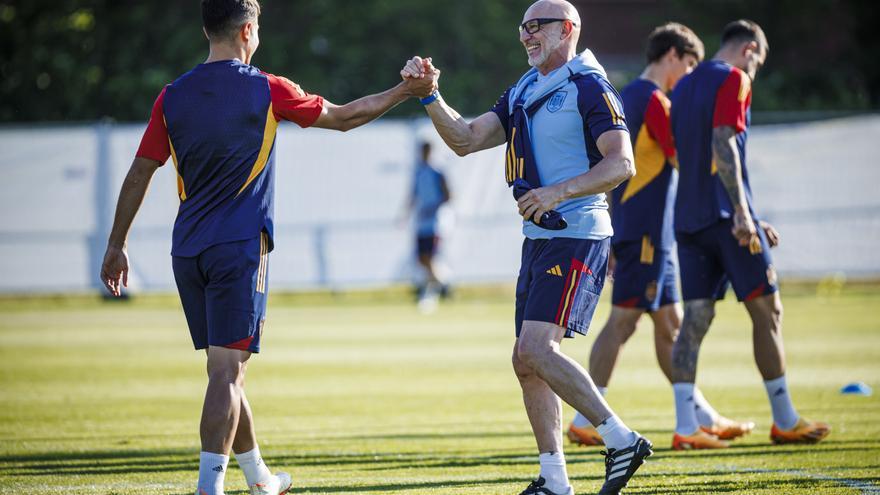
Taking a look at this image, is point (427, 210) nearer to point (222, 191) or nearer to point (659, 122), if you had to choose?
point (659, 122)

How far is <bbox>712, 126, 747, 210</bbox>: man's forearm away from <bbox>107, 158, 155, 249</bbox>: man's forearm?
3.73m

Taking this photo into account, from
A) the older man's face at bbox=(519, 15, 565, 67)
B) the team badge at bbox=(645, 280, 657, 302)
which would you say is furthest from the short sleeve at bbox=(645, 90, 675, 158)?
the older man's face at bbox=(519, 15, 565, 67)

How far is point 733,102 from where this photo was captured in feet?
27.0

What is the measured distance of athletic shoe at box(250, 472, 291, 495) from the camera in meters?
6.39

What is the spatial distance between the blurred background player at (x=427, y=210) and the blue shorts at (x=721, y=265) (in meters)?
12.7

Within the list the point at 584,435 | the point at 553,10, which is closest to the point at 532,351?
the point at 553,10

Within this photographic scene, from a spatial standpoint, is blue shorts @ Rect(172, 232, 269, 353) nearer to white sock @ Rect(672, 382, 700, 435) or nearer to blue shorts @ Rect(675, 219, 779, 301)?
white sock @ Rect(672, 382, 700, 435)

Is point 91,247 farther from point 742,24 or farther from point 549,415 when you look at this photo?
point 549,415

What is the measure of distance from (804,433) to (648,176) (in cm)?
196

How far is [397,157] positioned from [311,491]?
676 inches

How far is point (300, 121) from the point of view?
6.21 meters

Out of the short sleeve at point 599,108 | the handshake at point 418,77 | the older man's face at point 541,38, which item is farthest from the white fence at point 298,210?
the short sleeve at point 599,108

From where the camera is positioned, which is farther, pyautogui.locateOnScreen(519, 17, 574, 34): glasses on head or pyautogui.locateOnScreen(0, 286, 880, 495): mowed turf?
pyautogui.locateOnScreen(0, 286, 880, 495): mowed turf

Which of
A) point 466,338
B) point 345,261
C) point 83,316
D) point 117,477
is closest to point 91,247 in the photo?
point 83,316
